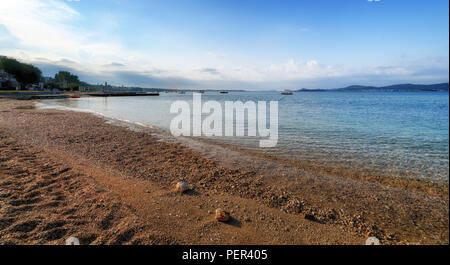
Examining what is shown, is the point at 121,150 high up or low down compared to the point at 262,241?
up

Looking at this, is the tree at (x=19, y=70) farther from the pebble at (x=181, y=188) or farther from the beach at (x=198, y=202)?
the pebble at (x=181, y=188)

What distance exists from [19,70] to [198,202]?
322 feet

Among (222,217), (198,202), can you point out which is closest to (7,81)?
(198,202)

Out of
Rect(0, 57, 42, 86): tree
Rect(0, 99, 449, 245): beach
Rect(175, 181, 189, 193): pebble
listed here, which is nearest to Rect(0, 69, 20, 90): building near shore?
Rect(0, 57, 42, 86): tree

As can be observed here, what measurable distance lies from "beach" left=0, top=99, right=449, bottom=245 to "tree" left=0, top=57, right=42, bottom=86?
293ft

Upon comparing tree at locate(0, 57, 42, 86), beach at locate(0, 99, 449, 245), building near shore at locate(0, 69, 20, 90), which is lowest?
beach at locate(0, 99, 449, 245)

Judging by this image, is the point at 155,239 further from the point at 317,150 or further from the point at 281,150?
the point at 317,150

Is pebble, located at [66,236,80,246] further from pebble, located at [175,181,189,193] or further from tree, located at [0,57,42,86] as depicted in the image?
tree, located at [0,57,42,86]

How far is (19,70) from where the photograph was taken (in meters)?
Result: 65.1

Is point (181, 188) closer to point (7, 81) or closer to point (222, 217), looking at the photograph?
point (222, 217)

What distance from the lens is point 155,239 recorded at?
3223mm

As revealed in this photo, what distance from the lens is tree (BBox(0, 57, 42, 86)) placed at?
62.9 m
